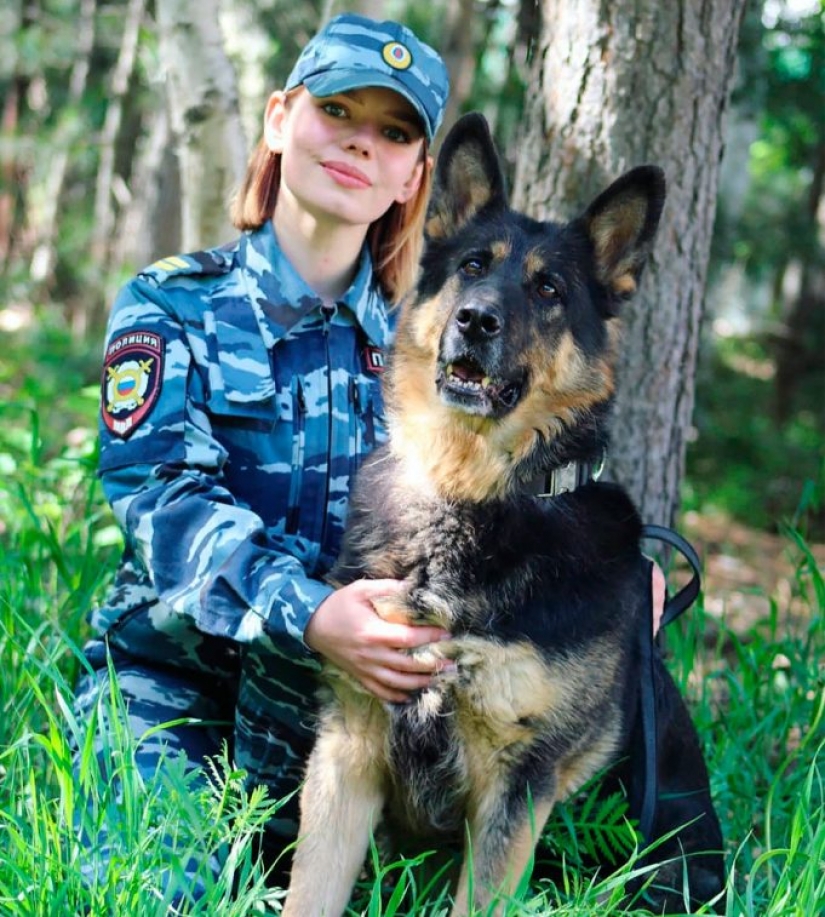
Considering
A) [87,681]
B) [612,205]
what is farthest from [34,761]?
[612,205]

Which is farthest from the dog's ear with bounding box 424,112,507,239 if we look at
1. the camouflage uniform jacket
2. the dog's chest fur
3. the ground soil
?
the ground soil

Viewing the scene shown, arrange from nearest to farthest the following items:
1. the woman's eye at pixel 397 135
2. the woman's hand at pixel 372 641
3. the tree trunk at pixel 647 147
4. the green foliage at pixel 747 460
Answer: the woman's hand at pixel 372 641 < the woman's eye at pixel 397 135 < the tree trunk at pixel 647 147 < the green foliage at pixel 747 460

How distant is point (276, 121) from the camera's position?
328 cm

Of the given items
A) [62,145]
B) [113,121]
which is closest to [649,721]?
[113,121]

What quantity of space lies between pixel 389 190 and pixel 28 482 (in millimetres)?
2272

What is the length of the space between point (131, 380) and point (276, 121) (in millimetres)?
991

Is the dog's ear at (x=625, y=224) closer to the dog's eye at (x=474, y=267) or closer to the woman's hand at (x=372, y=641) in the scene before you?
the dog's eye at (x=474, y=267)

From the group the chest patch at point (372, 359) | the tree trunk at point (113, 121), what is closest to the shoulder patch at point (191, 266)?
the chest patch at point (372, 359)

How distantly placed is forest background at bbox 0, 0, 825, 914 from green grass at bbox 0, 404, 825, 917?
0.7 inches

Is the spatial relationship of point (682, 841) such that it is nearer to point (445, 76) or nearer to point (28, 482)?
point (445, 76)

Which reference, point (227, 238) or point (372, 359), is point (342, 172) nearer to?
point (372, 359)

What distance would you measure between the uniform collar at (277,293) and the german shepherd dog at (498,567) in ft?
1.15

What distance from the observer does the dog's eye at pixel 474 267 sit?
286 centimetres

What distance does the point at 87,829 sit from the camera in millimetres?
2275
